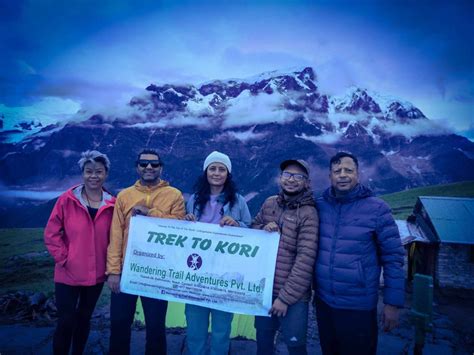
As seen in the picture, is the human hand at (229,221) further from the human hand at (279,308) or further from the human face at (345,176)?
the human face at (345,176)

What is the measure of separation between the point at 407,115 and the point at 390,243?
228 m

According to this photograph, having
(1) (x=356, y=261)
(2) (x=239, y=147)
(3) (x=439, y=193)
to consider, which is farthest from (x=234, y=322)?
(2) (x=239, y=147)

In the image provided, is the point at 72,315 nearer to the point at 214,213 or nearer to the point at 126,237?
the point at 126,237

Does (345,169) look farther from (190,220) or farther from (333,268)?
(190,220)

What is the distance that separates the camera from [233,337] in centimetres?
584

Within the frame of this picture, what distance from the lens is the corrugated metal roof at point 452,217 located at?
15.2 meters

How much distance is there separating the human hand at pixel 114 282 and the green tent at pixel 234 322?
3.35m

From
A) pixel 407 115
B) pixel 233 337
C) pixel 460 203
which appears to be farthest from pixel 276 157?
pixel 233 337

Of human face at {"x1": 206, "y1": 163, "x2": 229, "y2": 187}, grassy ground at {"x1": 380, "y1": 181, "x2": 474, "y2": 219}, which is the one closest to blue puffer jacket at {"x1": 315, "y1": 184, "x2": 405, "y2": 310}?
human face at {"x1": 206, "y1": 163, "x2": 229, "y2": 187}

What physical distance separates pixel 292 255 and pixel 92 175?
260 cm

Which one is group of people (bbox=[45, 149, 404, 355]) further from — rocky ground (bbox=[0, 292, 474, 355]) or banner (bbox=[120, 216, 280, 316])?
rocky ground (bbox=[0, 292, 474, 355])

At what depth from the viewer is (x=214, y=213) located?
3.58 m

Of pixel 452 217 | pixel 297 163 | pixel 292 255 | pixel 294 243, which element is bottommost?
pixel 292 255

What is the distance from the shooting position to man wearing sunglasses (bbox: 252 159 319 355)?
118 inches
